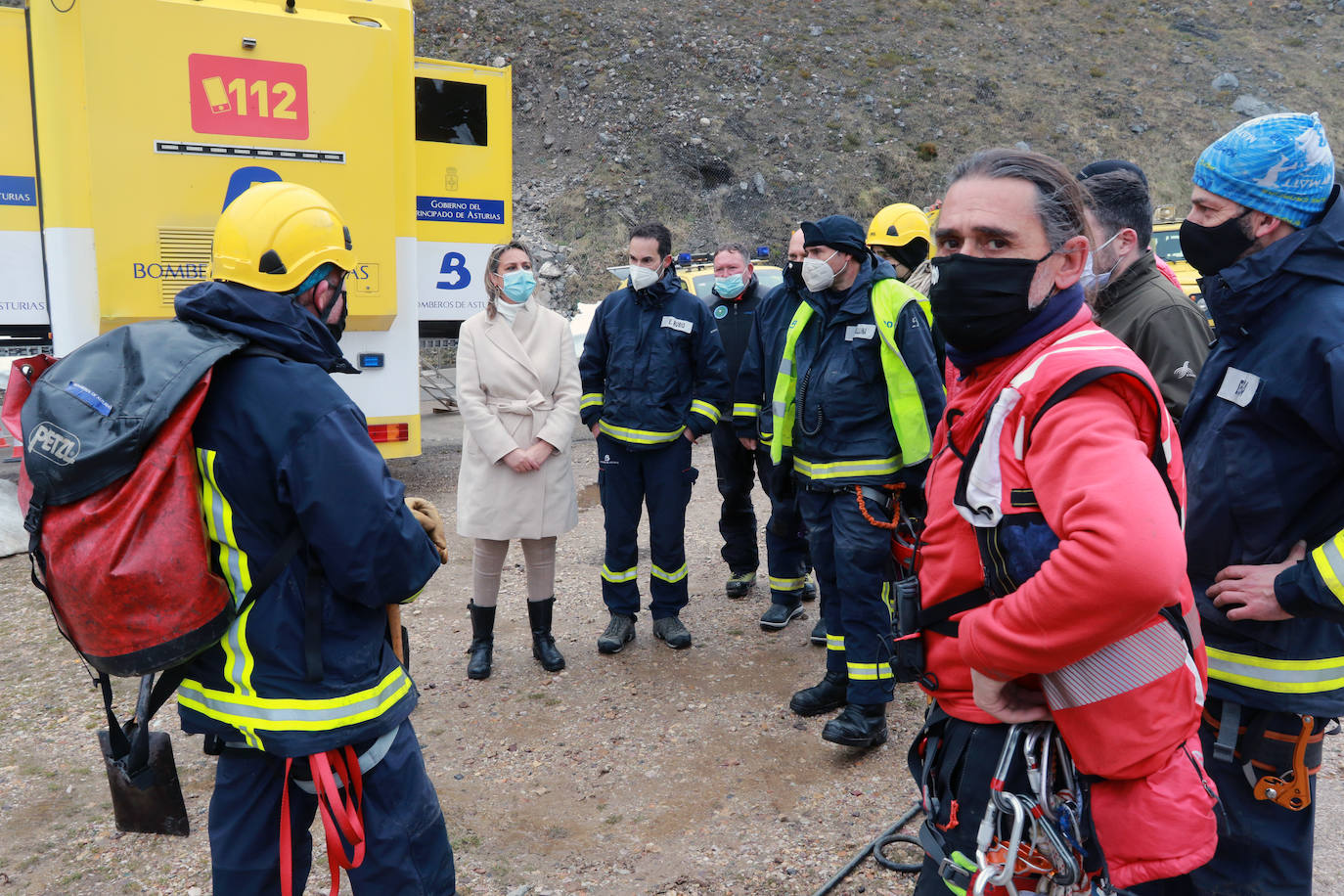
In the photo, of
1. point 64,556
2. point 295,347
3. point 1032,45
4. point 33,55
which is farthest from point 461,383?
point 1032,45

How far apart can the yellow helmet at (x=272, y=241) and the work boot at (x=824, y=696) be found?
298 cm

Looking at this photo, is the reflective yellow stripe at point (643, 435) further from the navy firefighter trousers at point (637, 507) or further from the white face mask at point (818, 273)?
the white face mask at point (818, 273)

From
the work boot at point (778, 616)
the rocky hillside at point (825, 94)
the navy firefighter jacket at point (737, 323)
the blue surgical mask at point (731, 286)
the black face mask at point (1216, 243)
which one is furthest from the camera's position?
the rocky hillside at point (825, 94)

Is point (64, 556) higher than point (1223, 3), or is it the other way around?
point (1223, 3)

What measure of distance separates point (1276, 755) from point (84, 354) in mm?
2652

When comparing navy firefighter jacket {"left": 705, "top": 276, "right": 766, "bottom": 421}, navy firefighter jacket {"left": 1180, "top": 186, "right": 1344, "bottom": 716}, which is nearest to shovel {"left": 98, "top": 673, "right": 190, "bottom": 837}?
navy firefighter jacket {"left": 1180, "top": 186, "right": 1344, "bottom": 716}

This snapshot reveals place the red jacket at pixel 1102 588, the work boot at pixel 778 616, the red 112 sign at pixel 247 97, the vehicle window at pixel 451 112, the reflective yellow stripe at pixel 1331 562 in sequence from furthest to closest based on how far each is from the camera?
1. the vehicle window at pixel 451 112
2. the red 112 sign at pixel 247 97
3. the work boot at pixel 778 616
4. the reflective yellow stripe at pixel 1331 562
5. the red jacket at pixel 1102 588

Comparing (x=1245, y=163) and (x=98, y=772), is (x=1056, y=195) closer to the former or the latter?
(x=1245, y=163)

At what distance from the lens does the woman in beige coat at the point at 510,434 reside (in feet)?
15.4

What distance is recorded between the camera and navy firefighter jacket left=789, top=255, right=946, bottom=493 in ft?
13.1

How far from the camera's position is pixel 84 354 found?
1914 mm

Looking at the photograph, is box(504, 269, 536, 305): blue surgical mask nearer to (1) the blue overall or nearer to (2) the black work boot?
(1) the blue overall

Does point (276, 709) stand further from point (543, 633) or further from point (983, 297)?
point (543, 633)

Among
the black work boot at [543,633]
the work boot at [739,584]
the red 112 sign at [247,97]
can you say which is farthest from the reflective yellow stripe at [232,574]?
the red 112 sign at [247,97]
